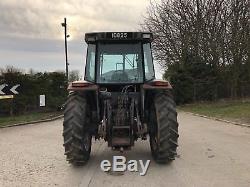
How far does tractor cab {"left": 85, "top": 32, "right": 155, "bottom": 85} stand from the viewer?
966 cm

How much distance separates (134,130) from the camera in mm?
9016

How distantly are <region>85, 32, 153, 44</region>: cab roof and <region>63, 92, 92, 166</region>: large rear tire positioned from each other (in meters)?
1.35

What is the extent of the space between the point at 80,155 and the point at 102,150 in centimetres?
203

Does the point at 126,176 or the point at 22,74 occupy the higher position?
the point at 22,74

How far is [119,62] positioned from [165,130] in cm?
193

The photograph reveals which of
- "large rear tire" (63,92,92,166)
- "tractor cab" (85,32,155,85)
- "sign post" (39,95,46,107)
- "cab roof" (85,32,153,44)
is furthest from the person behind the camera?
"sign post" (39,95,46,107)

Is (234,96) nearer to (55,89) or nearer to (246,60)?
(246,60)

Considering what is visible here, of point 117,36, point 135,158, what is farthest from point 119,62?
point 135,158

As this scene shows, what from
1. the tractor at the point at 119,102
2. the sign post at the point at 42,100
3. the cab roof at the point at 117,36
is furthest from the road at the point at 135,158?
the sign post at the point at 42,100

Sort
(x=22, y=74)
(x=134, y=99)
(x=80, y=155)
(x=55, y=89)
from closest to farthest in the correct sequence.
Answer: (x=80, y=155) < (x=134, y=99) < (x=22, y=74) < (x=55, y=89)

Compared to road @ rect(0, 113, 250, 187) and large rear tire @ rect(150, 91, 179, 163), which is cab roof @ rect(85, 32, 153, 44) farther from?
road @ rect(0, 113, 250, 187)

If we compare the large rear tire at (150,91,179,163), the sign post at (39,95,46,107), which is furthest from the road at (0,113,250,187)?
the sign post at (39,95,46,107)

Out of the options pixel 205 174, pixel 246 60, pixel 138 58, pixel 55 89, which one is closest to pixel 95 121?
pixel 138 58

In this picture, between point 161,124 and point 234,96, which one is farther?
point 234,96
